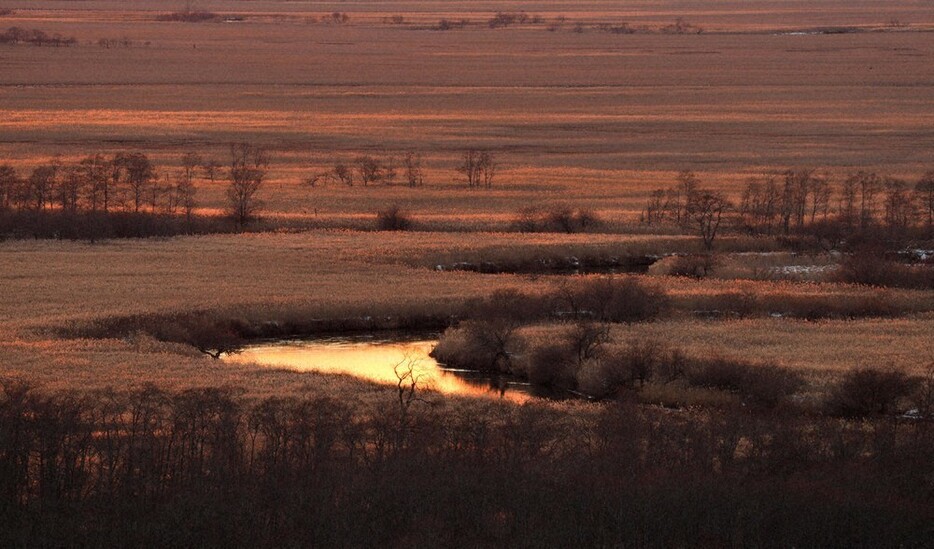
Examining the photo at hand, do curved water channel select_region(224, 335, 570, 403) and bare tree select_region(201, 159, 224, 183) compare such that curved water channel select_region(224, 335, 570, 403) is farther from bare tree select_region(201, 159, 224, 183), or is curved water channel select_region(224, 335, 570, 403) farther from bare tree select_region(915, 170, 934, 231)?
bare tree select_region(201, 159, 224, 183)

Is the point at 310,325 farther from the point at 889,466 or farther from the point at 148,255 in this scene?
the point at 889,466

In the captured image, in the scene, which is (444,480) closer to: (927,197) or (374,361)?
(374,361)

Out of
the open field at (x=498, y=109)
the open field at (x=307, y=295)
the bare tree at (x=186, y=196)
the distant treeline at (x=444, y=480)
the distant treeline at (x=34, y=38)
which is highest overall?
the distant treeline at (x=34, y=38)

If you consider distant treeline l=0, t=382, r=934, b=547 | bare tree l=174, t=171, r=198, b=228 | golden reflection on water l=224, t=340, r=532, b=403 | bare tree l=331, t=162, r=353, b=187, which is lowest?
golden reflection on water l=224, t=340, r=532, b=403

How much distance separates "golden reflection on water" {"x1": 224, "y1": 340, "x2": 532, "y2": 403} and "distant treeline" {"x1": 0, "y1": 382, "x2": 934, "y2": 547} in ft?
24.4

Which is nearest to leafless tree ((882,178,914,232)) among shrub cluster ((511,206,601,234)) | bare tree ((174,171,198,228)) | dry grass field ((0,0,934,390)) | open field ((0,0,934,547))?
open field ((0,0,934,547))

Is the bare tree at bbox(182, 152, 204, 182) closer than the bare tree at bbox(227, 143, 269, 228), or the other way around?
the bare tree at bbox(227, 143, 269, 228)

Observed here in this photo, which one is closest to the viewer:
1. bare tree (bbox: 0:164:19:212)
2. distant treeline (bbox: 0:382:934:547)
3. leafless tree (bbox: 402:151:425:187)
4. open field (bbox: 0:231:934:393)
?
distant treeline (bbox: 0:382:934:547)

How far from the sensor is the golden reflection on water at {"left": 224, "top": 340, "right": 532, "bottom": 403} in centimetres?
3603

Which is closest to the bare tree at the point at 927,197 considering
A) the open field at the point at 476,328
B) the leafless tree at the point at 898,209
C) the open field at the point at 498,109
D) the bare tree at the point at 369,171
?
the open field at the point at 476,328

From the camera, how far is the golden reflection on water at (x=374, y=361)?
36031 millimetres

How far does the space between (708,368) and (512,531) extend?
1418 centimetres

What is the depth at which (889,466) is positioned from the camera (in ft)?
80.3

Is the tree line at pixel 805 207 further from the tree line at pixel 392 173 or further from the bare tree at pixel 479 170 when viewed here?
the tree line at pixel 392 173
